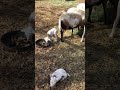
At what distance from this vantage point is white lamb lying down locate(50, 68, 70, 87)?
513 cm

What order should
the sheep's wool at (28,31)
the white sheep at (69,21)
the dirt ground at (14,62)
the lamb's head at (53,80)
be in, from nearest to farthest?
the lamb's head at (53,80) → the dirt ground at (14,62) → the white sheep at (69,21) → the sheep's wool at (28,31)

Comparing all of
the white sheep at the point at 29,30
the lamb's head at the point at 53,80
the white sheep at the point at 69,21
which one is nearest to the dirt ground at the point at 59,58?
the lamb's head at the point at 53,80

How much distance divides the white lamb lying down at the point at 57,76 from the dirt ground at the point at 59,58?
0.08m

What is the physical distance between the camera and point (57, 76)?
518 cm

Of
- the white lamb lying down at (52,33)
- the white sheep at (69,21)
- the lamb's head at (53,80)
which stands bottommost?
the lamb's head at (53,80)

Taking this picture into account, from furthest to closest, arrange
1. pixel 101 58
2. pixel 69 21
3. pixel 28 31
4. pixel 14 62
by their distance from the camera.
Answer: pixel 28 31 < pixel 69 21 < pixel 101 58 < pixel 14 62

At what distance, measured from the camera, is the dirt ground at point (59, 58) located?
17.3 feet

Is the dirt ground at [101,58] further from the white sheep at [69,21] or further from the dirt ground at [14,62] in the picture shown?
the dirt ground at [14,62]

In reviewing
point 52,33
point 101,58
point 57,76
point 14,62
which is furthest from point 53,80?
point 52,33

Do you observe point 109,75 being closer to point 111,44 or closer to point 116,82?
point 116,82

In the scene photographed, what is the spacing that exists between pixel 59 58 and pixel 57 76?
28.3 inches

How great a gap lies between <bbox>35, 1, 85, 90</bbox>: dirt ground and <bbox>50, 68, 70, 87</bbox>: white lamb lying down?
0.08m

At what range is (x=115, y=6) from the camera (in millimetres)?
7059

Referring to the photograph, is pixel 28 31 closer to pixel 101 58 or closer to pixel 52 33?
pixel 52 33
